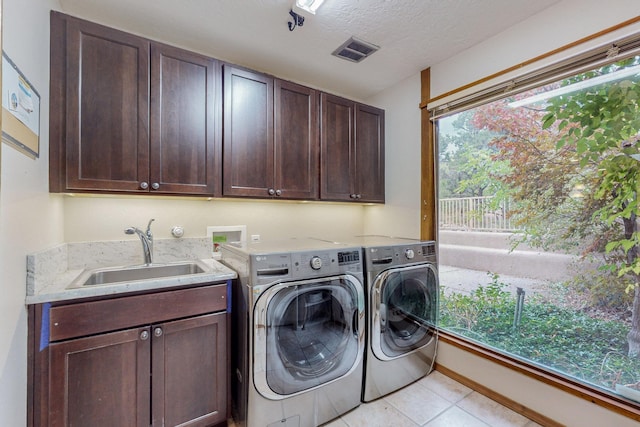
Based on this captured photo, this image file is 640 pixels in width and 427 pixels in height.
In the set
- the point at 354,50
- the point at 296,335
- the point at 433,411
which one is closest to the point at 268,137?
the point at 354,50

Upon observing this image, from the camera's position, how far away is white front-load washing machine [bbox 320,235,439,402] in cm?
184

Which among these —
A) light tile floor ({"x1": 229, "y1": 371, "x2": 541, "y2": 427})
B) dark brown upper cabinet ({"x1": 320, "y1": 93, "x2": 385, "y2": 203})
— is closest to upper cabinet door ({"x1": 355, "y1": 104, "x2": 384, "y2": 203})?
dark brown upper cabinet ({"x1": 320, "y1": 93, "x2": 385, "y2": 203})

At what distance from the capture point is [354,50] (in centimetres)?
210

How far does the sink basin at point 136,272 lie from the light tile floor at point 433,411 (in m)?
1.38

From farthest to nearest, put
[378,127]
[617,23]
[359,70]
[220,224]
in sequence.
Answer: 1. [378,127]
2. [359,70]
3. [220,224]
4. [617,23]

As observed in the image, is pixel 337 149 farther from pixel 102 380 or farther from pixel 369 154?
pixel 102 380

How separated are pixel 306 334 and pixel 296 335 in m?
0.07

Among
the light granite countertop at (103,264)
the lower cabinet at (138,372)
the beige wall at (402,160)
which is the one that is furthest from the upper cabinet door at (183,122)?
the beige wall at (402,160)

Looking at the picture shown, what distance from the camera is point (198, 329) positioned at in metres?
1.52

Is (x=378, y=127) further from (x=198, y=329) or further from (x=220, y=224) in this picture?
(x=198, y=329)

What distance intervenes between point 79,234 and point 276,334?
→ 57.0 inches

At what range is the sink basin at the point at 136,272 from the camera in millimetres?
1653

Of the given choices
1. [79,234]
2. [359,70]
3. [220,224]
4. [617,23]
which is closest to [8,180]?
[79,234]

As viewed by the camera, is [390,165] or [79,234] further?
[390,165]
